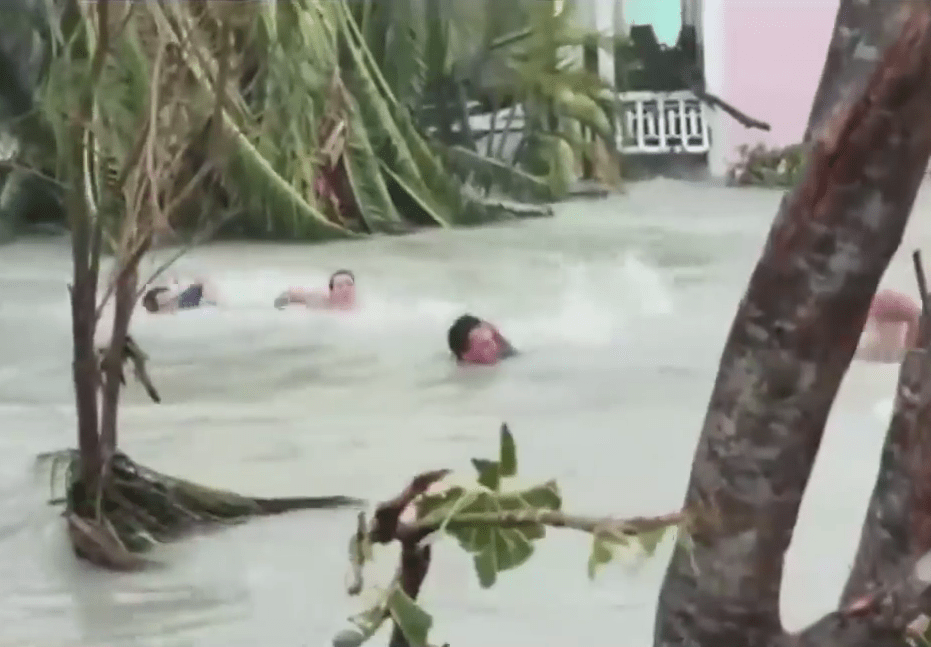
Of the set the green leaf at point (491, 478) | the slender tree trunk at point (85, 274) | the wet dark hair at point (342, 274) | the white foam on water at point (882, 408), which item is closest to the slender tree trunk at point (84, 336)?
the slender tree trunk at point (85, 274)

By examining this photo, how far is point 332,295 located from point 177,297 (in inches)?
2.7

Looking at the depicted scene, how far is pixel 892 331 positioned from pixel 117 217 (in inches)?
12.2

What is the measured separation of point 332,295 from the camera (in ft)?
1.70

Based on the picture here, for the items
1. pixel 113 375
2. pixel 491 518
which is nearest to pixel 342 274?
pixel 113 375

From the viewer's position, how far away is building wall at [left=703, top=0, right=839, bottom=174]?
1.45 feet

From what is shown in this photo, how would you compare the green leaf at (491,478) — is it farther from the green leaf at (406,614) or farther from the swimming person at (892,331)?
the swimming person at (892,331)

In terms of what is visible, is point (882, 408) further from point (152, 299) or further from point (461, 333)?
point (152, 299)

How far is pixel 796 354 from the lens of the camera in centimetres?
32

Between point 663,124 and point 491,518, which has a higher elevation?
point 663,124

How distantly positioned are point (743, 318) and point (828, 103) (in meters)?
0.07

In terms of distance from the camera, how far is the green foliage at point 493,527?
0.33 metres

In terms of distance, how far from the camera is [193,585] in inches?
18.9

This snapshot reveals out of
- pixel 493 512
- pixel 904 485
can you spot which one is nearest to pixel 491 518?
pixel 493 512

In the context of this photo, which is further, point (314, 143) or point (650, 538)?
point (314, 143)
